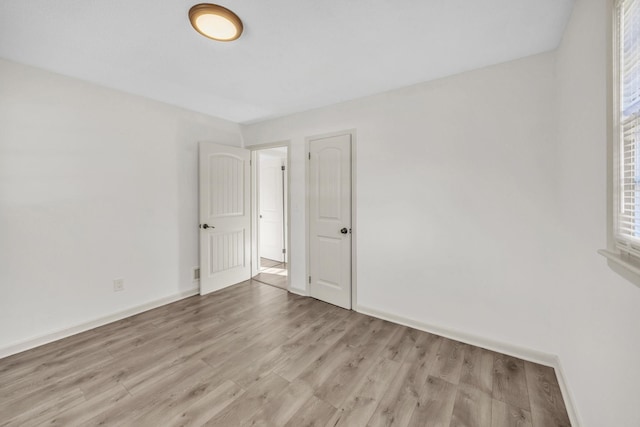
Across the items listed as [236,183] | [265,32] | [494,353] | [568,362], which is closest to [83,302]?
[236,183]

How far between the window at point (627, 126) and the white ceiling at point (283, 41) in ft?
2.61

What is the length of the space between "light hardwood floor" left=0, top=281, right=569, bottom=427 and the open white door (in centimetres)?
100

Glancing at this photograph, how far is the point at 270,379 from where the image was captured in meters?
1.89

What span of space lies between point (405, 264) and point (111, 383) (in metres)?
2.56

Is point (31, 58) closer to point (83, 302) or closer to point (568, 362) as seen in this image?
point (83, 302)

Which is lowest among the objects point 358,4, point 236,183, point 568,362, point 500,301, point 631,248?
point 568,362

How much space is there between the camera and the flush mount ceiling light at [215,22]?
152 centimetres

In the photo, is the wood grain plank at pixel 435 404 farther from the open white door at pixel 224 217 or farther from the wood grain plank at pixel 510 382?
the open white door at pixel 224 217

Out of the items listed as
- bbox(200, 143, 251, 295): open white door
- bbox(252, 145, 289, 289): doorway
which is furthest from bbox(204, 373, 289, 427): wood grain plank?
bbox(252, 145, 289, 289): doorway

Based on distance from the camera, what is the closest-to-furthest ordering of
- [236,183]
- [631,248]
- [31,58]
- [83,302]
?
1. [631,248]
2. [31,58]
3. [83,302]
4. [236,183]

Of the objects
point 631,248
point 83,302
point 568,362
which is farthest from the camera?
point 83,302

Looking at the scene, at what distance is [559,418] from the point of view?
155 cm

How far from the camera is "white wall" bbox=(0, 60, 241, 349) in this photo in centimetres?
220

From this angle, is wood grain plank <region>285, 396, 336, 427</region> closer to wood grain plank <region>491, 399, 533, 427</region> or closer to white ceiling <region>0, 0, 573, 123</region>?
wood grain plank <region>491, 399, 533, 427</region>
